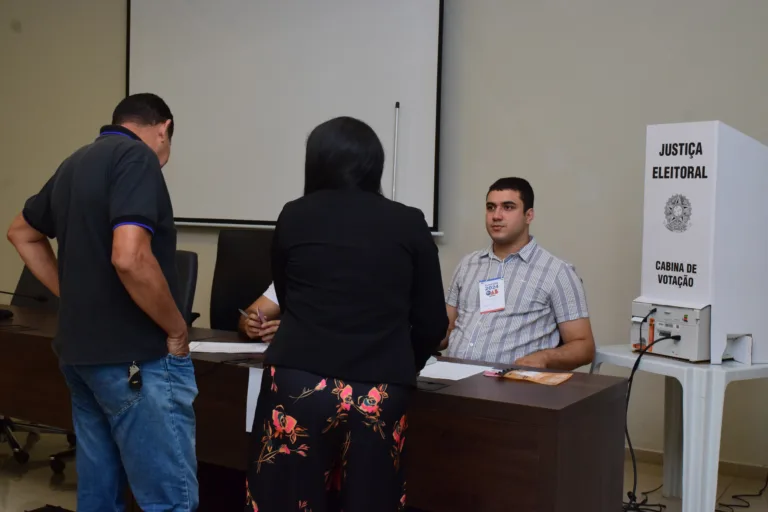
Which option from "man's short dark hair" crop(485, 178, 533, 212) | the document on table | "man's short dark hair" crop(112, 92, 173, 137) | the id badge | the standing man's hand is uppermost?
"man's short dark hair" crop(112, 92, 173, 137)

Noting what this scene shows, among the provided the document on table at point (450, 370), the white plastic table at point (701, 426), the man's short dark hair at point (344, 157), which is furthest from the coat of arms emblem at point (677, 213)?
the man's short dark hair at point (344, 157)

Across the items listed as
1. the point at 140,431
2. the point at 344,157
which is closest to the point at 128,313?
the point at 140,431

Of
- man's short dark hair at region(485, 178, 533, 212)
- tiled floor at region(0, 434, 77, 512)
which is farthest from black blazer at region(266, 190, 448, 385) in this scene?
tiled floor at region(0, 434, 77, 512)

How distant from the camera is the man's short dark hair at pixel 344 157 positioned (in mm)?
1402

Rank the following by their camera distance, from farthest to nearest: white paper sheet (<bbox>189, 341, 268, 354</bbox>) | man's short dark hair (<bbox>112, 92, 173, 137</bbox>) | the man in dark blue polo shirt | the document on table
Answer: white paper sheet (<bbox>189, 341, 268, 354</bbox>)
the document on table
man's short dark hair (<bbox>112, 92, 173, 137</bbox>)
the man in dark blue polo shirt

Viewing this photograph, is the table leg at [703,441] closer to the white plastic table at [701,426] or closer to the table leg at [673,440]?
the white plastic table at [701,426]

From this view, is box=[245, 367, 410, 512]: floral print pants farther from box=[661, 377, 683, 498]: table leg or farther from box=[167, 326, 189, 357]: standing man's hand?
box=[661, 377, 683, 498]: table leg

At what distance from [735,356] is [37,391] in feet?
7.41

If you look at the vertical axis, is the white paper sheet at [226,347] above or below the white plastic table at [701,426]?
above

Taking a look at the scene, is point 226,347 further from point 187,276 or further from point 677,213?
point 677,213

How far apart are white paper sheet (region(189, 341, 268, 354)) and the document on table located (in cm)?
55

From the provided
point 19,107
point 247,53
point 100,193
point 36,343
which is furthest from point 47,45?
point 100,193

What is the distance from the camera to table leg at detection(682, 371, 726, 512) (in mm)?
2115

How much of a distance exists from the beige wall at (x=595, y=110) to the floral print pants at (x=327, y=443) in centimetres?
217
